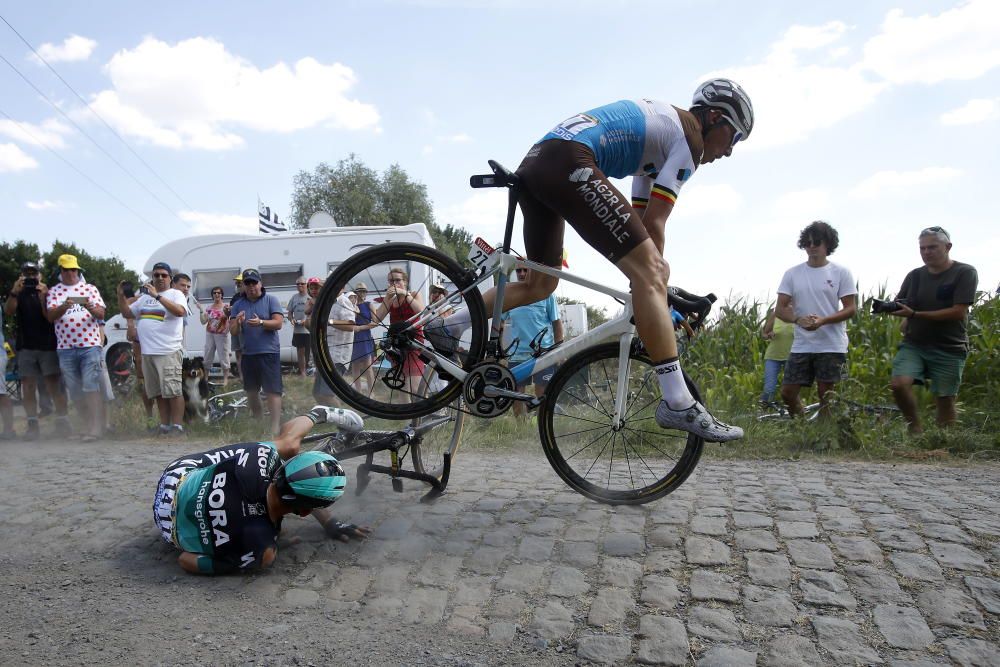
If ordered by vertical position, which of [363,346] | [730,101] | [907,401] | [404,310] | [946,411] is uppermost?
[730,101]

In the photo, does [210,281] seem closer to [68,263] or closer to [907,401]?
[68,263]

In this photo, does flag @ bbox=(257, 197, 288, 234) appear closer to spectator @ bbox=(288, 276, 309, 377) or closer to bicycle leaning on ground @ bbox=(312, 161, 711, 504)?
spectator @ bbox=(288, 276, 309, 377)

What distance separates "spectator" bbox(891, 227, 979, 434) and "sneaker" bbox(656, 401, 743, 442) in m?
4.01

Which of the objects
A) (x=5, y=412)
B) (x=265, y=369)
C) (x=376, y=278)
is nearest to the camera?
(x=376, y=278)

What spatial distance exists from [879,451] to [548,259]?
4.41 meters

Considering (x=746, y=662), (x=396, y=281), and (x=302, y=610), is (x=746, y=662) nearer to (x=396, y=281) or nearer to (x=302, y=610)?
(x=302, y=610)

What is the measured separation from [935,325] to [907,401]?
82 cm

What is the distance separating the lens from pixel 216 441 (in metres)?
7.69

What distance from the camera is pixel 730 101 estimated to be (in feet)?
12.7

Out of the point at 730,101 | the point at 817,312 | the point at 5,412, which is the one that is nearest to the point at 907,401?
the point at 817,312

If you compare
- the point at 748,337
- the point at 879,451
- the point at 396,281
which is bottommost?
the point at 879,451

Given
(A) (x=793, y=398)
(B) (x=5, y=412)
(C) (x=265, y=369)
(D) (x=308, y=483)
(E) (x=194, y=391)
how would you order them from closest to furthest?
(D) (x=308, y=483) < (A) (x=793, y=398) < (C) (x=265, y=369) < (B) (x=5, y=412) < (E) (x=194, y=391)

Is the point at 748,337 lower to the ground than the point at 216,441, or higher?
higher

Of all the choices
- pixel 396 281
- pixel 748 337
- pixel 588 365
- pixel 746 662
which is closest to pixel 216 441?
pixel 396 281
